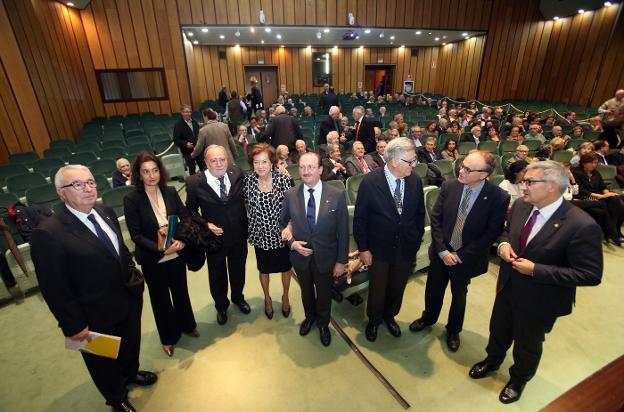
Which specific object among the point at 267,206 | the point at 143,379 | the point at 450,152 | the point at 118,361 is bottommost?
the point at 143,379

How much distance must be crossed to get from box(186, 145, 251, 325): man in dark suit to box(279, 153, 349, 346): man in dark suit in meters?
0.45

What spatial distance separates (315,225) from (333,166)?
2.55 m

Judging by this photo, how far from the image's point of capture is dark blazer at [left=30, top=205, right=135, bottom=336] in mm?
1544

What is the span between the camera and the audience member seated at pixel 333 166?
4574 mm

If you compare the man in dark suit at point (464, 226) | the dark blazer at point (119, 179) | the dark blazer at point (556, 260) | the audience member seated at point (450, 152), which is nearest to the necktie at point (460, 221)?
the man in dark suit at point (464, 226)

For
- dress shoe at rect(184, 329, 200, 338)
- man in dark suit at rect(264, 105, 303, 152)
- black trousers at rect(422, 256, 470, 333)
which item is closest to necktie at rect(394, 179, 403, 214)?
black trousers at rect(422, 256, 470, 333)

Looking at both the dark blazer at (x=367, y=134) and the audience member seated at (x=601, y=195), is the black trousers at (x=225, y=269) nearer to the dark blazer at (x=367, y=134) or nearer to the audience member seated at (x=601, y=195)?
the dark blazer at (x=367, y=134)

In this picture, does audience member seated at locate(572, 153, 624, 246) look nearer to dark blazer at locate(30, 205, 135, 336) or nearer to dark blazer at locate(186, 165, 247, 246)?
dark blazer at locate(186, 165, 247, 246)

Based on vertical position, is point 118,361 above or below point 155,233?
below

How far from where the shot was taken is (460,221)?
89.4 inches

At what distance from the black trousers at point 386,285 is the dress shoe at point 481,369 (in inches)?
28.6

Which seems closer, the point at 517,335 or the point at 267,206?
the point at 517,335

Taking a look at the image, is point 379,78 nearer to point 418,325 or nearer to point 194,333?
point 418,325

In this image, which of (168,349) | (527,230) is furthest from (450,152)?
(168,349)
